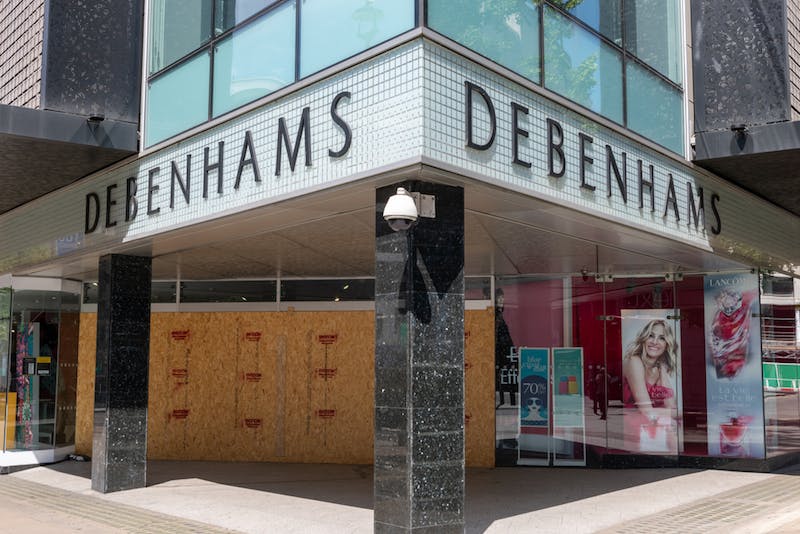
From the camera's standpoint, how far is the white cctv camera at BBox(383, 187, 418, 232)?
268 inches

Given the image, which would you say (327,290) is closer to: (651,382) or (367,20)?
(651,382)

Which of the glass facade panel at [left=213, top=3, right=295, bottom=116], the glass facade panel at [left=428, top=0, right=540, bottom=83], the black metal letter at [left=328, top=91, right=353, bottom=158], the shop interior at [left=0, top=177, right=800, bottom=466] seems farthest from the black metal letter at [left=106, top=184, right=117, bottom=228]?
the glass facade panel at [left=428, top=0, right=540, bottom=83]

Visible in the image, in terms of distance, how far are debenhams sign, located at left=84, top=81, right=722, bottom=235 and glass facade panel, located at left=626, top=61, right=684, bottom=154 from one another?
50 centimetres

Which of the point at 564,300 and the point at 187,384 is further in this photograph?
the point at 187,384

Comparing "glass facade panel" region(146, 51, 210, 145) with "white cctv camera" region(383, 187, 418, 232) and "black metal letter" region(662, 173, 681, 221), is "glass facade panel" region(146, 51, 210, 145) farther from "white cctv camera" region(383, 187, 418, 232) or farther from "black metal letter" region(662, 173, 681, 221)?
"black metal letter" region(662, 173, 681, 221)

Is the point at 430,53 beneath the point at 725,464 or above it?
above

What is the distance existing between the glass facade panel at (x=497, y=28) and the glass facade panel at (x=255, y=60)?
69.6 inches

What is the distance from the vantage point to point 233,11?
916cm

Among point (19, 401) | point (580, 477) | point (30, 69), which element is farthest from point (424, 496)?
point (19, 401)

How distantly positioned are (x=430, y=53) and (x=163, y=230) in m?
4.50

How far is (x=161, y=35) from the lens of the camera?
10.6 m

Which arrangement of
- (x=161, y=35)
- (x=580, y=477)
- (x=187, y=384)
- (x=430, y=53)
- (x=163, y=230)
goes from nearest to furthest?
(x=430, y=53), (x=163, y=230), (x=161, y=35), (x=580, y=477), (x=187, y=384)

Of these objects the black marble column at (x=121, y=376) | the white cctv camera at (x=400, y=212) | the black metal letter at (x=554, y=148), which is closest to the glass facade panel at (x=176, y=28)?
the black marble column at (x=121, y=376)

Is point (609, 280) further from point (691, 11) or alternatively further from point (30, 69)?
point (30, 69)
